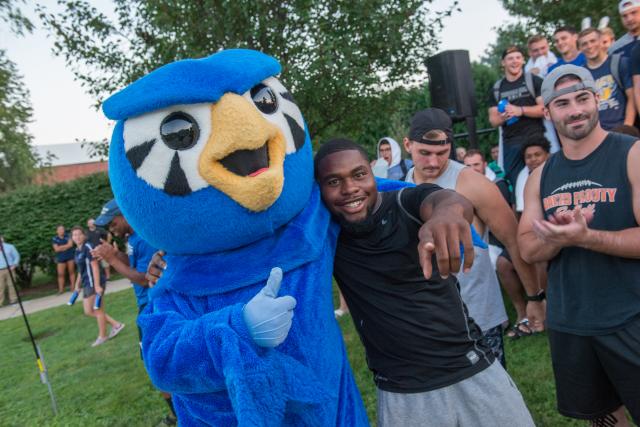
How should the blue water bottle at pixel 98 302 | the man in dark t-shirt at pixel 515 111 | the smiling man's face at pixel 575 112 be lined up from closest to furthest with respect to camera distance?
1. the smiling man's face at pixel 575 112
2. the man in dark t-shirt at pixel 515 111
3. the blue water bottle at pixel 98 302

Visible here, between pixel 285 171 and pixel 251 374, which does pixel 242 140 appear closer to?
pixel 285 171

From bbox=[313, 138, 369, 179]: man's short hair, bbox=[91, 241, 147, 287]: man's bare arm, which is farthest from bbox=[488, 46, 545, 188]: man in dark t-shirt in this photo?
bbox=[91, 241, 147, 287]: man's bare arm

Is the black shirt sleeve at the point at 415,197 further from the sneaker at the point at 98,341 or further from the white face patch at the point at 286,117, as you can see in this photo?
the sneaker at the point at 98,341

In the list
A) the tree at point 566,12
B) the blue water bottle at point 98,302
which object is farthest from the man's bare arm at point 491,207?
the tree at point 566,12

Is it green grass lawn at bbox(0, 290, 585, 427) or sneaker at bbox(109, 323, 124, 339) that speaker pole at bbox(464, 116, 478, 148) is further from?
sneaker at bbox(109, 323, 124, 339)

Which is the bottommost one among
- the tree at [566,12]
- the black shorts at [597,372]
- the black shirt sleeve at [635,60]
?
the black shorts at [597,372]

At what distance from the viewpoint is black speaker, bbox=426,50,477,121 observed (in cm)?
639

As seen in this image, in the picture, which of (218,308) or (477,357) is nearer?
(218,308)

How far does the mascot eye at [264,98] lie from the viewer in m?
1.86

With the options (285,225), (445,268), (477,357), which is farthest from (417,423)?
(285,225)

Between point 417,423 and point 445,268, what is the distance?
774 mm

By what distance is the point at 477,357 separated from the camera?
194 cm

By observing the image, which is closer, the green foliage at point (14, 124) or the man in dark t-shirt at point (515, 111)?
the man in dark t-shirt at point (515, 111)

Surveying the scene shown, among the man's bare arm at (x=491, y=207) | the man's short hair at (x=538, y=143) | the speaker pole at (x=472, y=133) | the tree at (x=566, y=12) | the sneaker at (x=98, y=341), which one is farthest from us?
the tree at (x=566, y=12)
